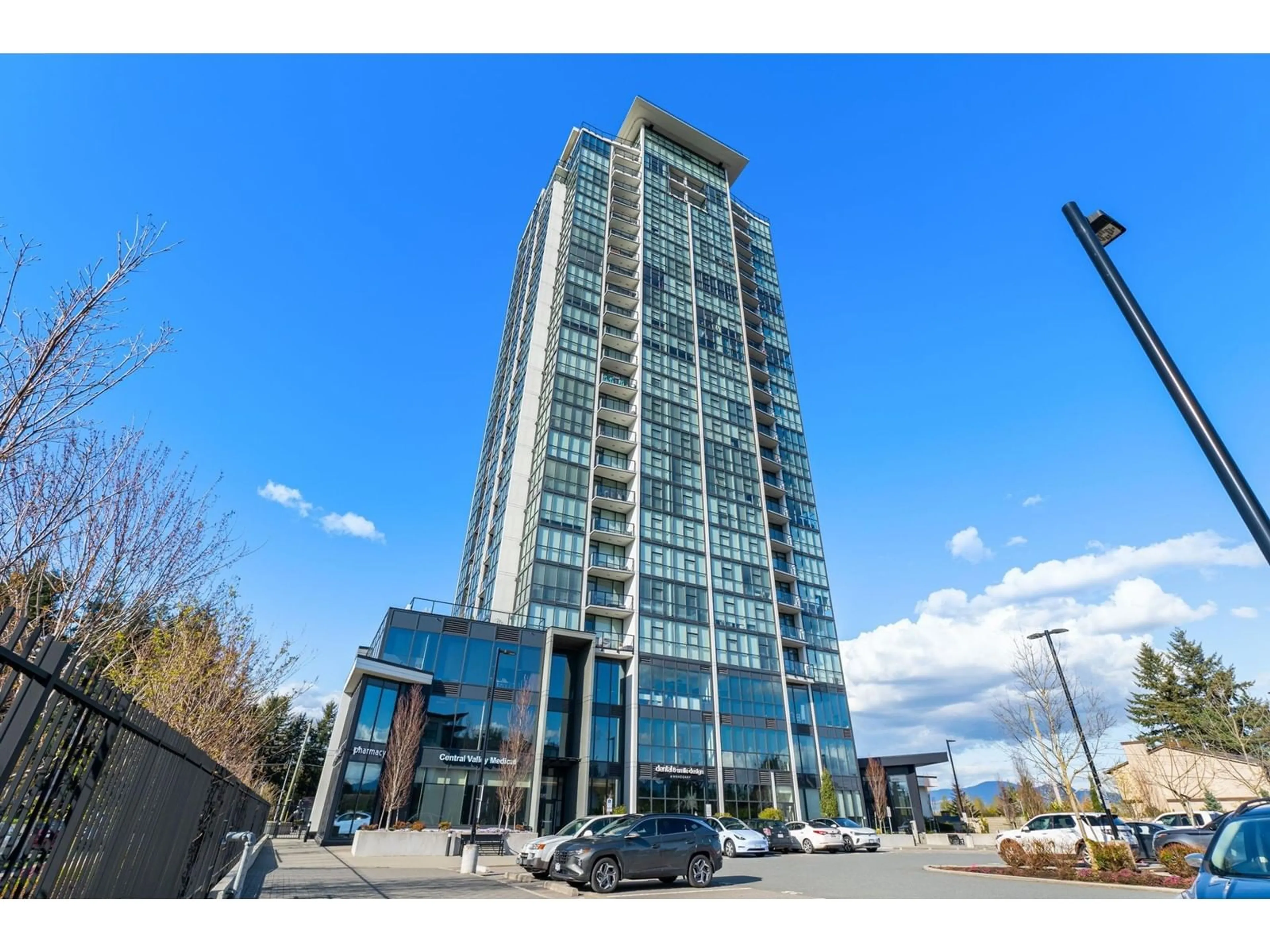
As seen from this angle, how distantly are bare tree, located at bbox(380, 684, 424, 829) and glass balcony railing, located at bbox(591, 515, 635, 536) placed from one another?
17.3 metres

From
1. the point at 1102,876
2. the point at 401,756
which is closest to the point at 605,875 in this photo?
the point at 1102,876

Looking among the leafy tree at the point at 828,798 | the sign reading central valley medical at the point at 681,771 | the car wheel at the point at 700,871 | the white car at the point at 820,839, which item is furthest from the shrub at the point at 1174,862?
the leafy tree at the point at 828,798

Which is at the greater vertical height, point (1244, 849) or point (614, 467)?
point (614, 467)

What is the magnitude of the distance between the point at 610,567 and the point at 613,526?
3543 millimetres

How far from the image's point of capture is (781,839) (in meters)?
29.9

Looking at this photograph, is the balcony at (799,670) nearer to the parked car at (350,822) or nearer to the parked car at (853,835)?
the parked car at (853,835)

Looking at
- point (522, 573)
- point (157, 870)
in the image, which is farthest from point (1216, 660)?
point (157, 870)

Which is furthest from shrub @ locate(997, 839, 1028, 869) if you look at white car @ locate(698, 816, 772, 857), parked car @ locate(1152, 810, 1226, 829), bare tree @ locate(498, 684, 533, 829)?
bare tree @ locate(498, 684, 533, 829)

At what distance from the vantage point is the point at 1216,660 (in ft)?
188

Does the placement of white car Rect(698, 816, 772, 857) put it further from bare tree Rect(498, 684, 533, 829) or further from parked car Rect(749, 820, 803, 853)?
bare tree Rect(498, 684, 533, 829)

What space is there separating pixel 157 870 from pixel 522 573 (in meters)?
37.1

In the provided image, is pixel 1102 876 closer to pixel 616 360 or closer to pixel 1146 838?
pixel 1146 838

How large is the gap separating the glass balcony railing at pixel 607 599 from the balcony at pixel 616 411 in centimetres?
1476

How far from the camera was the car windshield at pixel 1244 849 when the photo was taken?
234 inches
